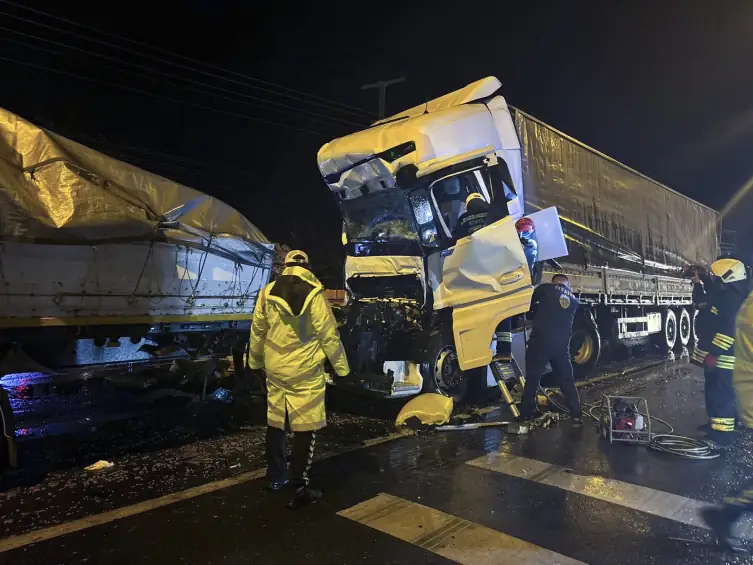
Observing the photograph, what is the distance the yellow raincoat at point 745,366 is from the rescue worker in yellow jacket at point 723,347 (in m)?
0.86

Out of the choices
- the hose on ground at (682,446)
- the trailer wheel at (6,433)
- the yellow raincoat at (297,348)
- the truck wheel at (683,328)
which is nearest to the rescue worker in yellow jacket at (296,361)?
the yellow raincoat at (297,348)

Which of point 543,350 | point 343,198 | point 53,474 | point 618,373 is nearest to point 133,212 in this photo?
point 53,474

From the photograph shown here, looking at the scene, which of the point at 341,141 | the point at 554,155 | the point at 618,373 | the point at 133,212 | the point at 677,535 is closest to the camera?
the point at 677,535

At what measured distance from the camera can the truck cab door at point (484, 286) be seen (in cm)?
648

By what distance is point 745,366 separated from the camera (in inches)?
168

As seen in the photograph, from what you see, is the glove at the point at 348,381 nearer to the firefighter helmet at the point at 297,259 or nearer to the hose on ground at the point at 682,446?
the firefighter helmet at the point at 297,259

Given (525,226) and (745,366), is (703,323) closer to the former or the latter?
(745,366)

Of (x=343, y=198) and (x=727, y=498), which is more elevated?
(x=343, y=198)

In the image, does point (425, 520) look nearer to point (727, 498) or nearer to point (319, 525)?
point (319, 525)

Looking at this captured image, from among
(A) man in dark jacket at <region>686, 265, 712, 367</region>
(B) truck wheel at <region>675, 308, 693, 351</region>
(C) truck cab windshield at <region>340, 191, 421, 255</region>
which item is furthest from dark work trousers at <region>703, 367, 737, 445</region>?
(B) truck wheel at <region>675, 308, 693, 351</region>

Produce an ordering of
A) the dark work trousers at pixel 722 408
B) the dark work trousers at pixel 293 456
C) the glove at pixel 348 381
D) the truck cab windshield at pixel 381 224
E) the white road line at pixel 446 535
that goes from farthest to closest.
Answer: the truck cab windshield at pixel 381 224 < the glove at pixel 348 381 < the dark work trousers at pixel 722 408 < the dark work trousers at pixel 293 456 < the white road line at pixel 446 535

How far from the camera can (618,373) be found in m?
→ 10.2

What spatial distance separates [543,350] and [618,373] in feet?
15.9

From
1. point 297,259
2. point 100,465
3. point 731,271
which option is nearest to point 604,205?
point 731,271
